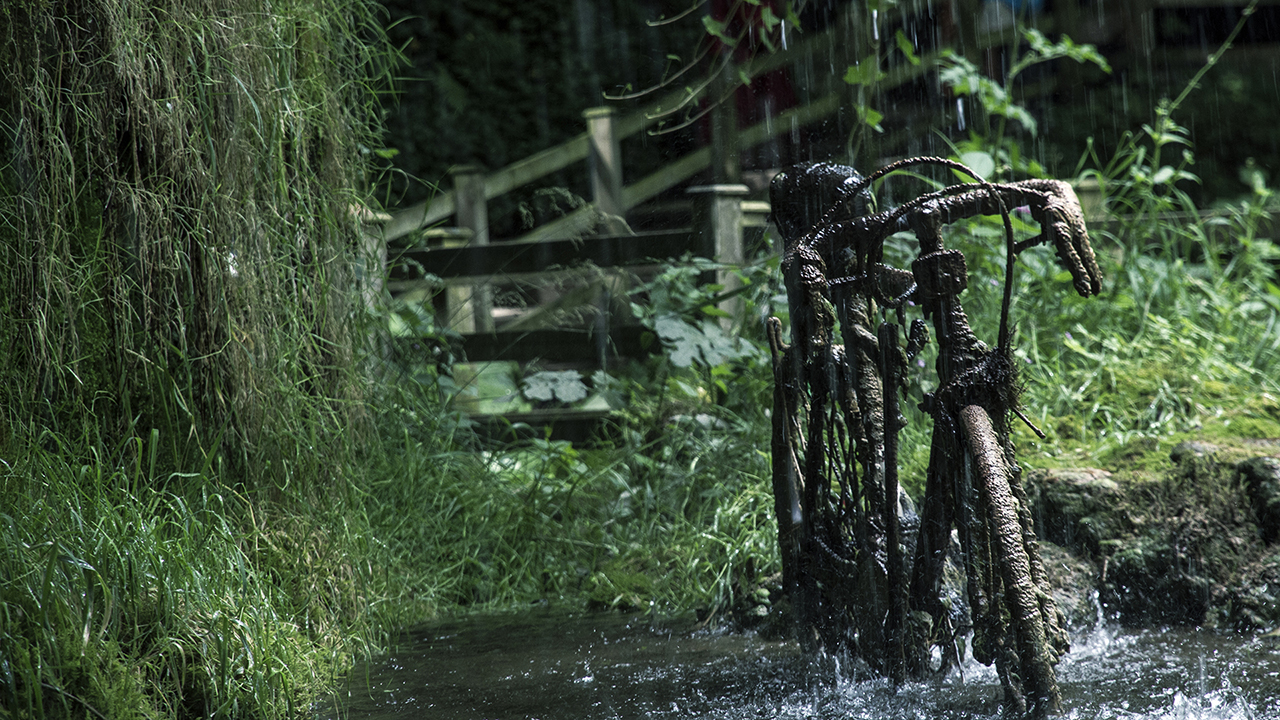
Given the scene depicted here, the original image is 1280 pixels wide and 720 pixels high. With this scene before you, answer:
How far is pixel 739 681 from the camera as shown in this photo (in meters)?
2.69

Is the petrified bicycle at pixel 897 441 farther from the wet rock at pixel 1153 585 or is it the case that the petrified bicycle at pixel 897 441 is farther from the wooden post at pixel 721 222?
the wooden post at pixel 721 222

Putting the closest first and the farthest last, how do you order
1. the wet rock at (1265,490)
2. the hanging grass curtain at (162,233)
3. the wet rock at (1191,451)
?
the hanging grass curtain at (162,233)
the wet rock at (1265,490)
the wet rock at (1191,451)

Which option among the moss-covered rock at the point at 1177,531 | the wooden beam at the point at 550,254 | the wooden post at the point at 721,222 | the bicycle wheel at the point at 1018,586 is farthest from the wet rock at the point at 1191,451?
the wooden beam at the point at 550,254

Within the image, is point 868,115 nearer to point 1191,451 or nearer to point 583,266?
point 583,266

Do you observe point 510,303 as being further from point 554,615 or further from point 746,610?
point 746,610

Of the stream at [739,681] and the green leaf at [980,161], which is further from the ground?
the green leaf at [980,161]

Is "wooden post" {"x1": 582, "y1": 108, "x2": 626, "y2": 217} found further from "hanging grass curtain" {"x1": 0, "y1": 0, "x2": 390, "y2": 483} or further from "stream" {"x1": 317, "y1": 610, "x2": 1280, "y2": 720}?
"stream" {"x1": 317, "y1": 610, "x2": 1280, "y2": 720}

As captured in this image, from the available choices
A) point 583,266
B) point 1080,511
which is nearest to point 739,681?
point 1080,511

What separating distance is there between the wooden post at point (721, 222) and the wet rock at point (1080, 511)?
190cm

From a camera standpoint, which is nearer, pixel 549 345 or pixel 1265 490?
pixel 1265 490

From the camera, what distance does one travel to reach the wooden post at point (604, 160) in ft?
21.4

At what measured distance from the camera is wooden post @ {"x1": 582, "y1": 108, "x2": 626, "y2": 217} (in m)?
6.52

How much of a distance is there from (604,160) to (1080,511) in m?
4.02

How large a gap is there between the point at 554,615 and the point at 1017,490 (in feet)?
6.62
